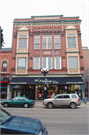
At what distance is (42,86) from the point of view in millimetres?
19625

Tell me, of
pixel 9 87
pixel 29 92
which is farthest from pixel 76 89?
pixel 9 87

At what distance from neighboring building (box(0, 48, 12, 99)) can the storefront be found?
3.74 feet

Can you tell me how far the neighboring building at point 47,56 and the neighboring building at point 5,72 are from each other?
89cm

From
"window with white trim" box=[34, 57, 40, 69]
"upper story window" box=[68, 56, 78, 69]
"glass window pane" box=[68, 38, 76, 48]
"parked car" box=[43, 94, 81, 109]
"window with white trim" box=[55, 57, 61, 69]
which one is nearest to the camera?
"parked car" box=[43, 94, 81, 109]

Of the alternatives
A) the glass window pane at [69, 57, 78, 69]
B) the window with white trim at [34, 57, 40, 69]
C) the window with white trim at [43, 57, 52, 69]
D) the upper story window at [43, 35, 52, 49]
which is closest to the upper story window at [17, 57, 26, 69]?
the window with white trim at [34, 57, 40, 69]

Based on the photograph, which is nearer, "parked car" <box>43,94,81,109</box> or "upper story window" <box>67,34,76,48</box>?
"parked car" <box>43,94,81,109</box>

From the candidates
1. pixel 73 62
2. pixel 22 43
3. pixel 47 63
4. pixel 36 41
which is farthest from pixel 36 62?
pixel 73 62

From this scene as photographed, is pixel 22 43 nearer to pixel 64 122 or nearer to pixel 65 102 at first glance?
pixel 65 102

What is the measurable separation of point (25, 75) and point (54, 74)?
521cm

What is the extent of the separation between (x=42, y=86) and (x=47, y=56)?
220 inches

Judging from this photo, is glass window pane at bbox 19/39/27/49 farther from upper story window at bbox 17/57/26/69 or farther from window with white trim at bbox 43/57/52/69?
window with white trim at bbox 43/57/52/69

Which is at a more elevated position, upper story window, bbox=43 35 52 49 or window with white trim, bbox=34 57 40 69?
upper story window, bbox=43 35 52 49

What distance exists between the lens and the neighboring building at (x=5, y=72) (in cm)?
1947

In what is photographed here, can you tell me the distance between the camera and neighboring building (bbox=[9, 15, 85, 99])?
19.1 m
